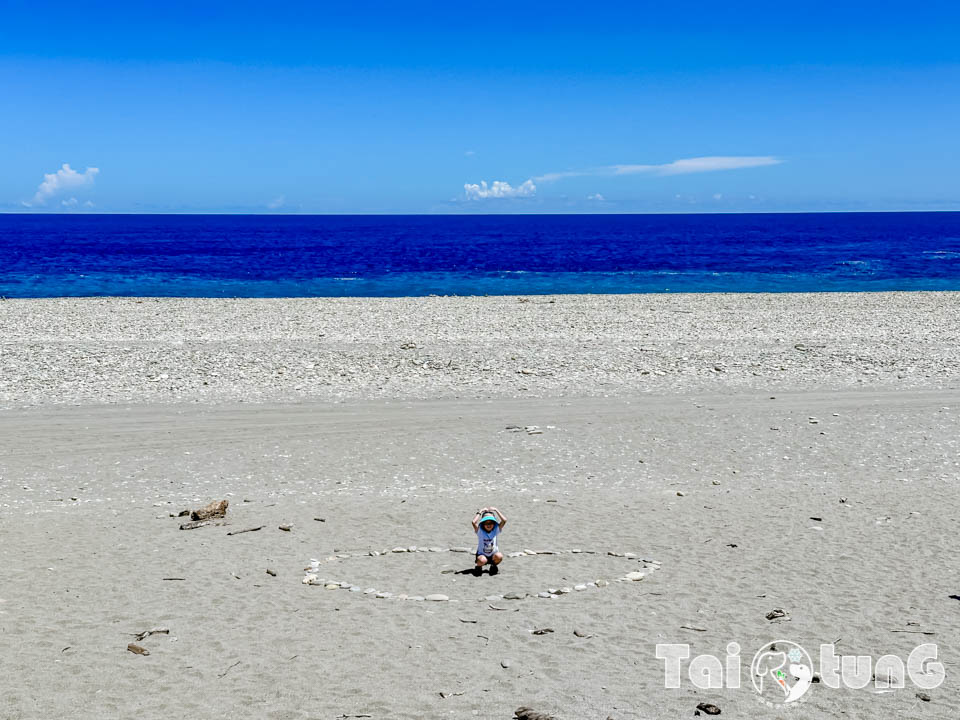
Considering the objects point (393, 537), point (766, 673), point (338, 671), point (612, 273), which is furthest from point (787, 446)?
point (612, 273)

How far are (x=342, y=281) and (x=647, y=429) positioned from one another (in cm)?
3904

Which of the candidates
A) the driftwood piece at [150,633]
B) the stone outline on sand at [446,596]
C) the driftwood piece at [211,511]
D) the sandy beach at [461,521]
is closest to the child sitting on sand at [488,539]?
the sandy beach at [461,521]

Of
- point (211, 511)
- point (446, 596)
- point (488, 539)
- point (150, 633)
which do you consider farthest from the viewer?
point (211, 511)

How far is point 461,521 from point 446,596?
2.45 m

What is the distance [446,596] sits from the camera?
7633 millimetres

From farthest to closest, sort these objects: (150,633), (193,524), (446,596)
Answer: (193,524), (446,596), (150,633)

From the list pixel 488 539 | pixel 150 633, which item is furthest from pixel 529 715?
pixel 150 633

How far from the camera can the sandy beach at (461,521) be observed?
6055mm

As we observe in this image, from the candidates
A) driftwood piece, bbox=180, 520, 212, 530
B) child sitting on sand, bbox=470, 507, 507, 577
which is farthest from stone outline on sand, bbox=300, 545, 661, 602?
driftwood piece, bbox=180, 520, 212, 530

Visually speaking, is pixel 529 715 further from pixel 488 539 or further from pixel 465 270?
pixel 465 270

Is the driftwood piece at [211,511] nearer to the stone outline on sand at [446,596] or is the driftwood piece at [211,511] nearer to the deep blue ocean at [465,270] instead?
the stone outline on sand at [446,596]

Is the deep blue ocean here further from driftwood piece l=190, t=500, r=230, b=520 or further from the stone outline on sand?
the stone outline on sand

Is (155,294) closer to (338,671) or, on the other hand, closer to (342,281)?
(342,281)

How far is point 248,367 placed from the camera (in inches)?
745
